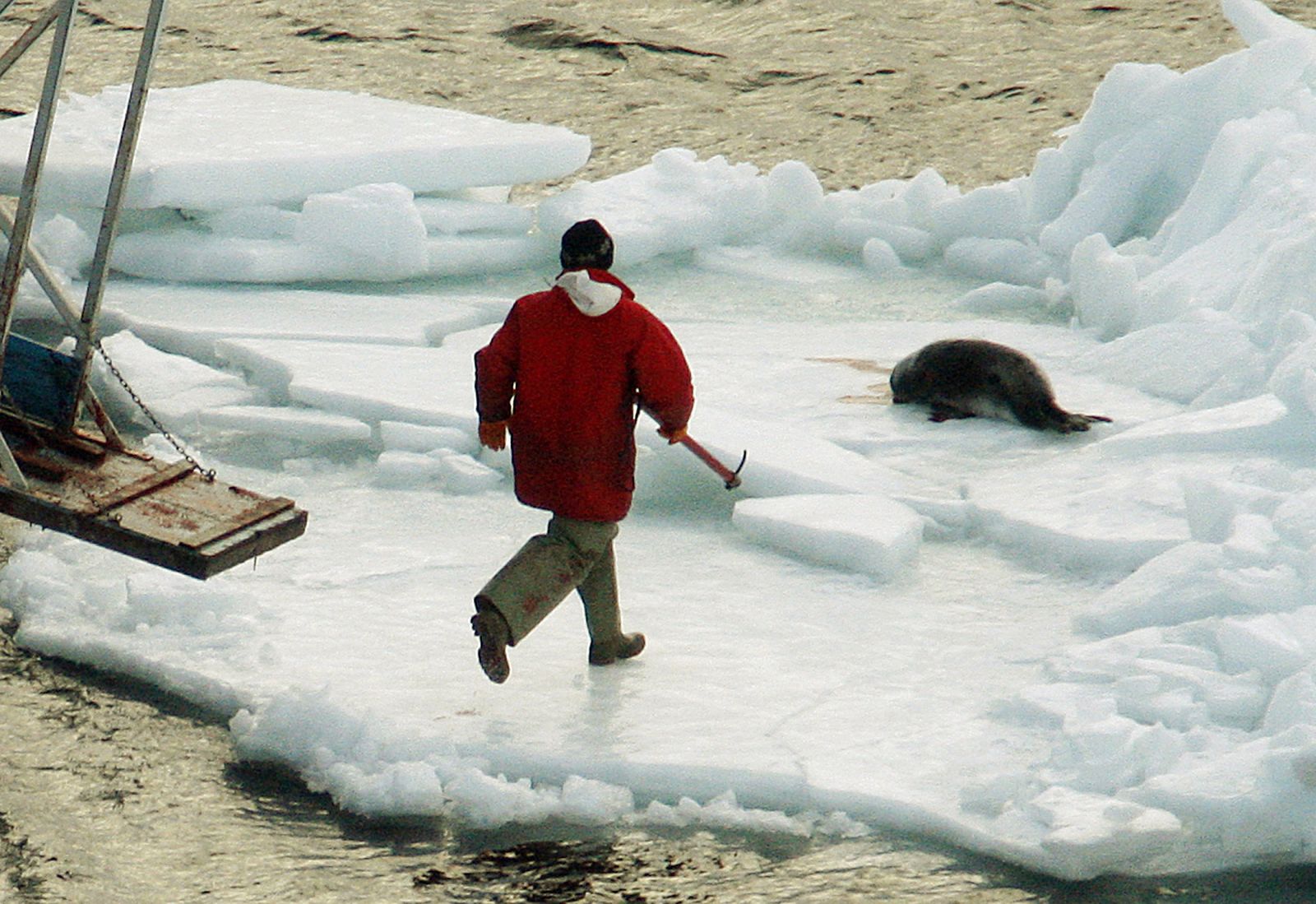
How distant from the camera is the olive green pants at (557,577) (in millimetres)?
4355

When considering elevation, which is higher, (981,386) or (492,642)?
(981,386)

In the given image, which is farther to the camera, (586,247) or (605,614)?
(605,614)

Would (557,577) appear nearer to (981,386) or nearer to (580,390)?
(580,390)

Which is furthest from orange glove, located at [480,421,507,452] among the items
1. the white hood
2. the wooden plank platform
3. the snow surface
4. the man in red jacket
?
the snow surface

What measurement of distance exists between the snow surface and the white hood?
3.18 feet

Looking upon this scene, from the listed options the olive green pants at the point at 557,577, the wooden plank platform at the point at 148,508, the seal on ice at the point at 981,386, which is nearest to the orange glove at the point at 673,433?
the olive green pants at the point at 557,577

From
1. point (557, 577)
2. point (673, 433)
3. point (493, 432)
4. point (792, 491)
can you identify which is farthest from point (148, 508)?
point (792, 491)

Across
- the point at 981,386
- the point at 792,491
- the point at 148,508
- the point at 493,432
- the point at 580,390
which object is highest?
the point at 580,390

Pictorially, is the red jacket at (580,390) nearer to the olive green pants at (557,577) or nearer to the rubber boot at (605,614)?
the olive green pants at (557,577)

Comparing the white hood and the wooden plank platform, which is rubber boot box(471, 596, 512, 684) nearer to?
the wooden plank platform

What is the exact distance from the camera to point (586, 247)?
4363 mm

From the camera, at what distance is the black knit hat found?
4.36 metres

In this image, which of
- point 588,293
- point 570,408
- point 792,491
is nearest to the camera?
point 588,293

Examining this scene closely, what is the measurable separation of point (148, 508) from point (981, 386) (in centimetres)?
324
